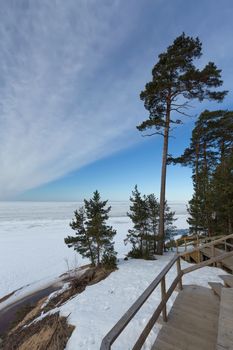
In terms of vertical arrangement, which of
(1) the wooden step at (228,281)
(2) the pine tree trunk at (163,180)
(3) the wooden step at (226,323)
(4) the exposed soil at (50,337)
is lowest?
(4) the exposed soil at (50,337)

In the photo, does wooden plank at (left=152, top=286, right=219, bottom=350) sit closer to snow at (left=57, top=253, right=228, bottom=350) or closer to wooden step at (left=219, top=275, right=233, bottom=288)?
wooden step at (left=219, top=275, right=233, bottom=288)

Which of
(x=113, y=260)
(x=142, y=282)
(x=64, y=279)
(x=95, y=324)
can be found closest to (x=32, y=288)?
(x=64, y=279)

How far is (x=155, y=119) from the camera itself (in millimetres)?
12602

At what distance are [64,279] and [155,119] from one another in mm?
13708

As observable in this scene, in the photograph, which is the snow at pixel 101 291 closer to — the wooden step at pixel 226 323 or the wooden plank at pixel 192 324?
the wooden plank at pixel 192 324

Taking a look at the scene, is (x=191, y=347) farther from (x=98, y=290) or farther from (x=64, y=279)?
(x=64, y=279)

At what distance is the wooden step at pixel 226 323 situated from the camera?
2785 millimetres

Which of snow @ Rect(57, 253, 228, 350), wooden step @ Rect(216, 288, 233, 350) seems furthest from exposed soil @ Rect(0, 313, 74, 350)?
wooden step @ Rect(216, 288, 233, 350)

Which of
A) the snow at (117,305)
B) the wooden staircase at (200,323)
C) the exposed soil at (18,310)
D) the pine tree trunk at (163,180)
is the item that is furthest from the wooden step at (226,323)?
the exposed soil at (18,310)

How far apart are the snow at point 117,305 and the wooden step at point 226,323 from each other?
5.56 ft

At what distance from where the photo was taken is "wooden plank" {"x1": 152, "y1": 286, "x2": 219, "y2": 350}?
10.9 feet

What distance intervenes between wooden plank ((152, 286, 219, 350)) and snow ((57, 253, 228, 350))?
83 centimetres

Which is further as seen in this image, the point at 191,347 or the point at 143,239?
the point at 143,239

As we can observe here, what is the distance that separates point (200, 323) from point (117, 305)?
11.6 ft
